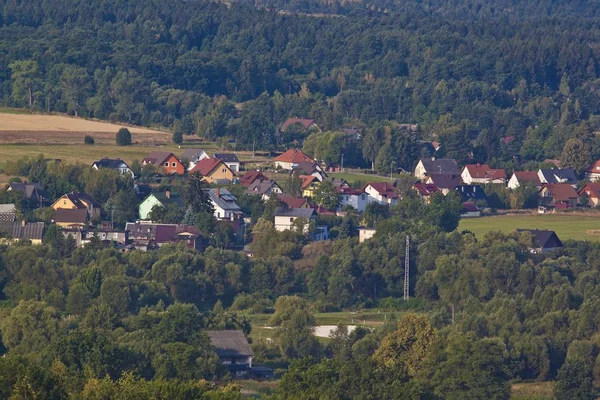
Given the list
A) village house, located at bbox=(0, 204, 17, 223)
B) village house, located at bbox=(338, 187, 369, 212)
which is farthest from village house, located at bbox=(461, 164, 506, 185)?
village house, located at bbox=(0, 204, 17, 223)

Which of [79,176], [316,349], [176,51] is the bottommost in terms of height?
[316,349]

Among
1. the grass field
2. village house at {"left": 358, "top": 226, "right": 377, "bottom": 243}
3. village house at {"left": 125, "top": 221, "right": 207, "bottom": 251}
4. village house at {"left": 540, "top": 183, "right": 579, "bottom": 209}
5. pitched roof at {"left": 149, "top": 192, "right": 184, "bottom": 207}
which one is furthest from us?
village house at {"left": 540, "top": 183, "right": 579, "bottom": 209}

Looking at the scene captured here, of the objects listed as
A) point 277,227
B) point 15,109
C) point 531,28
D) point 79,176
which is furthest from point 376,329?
point 531,28

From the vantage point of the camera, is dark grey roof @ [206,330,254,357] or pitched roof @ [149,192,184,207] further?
pitched roof @ [149,192,184,207]

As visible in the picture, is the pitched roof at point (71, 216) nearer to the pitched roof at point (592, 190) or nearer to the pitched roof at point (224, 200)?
the pitched roof at point (224, 200)

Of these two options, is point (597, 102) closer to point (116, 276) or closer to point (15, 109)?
point (15, 109)

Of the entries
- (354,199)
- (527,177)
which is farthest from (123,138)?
(527,177)

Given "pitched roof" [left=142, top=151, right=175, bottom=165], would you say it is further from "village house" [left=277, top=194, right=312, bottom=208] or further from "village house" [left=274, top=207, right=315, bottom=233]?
"village house" [left=274, top=207, right=315, bottom=233]
